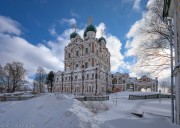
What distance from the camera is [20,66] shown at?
175 feet

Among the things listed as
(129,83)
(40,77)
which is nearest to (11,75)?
(40,77)

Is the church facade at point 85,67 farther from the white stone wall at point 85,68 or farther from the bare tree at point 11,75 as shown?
the bare tree at point 11,75

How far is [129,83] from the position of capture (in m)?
60.4

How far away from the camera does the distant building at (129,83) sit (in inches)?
2328

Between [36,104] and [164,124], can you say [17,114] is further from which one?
[164,124]

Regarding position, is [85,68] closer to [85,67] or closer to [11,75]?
[85,67]

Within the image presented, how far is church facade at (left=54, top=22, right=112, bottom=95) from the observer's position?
5056cm

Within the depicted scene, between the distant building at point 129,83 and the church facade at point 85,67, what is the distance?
9.23 ft

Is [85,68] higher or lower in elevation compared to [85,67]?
lower

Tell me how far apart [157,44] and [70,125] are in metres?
10.6

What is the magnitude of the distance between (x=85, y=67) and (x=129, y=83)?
1521 centimetres

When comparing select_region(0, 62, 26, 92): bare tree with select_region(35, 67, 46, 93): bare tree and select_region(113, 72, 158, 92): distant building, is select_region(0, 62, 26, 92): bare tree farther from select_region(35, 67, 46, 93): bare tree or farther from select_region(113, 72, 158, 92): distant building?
select_region(113, 72, 158, 92): distant building

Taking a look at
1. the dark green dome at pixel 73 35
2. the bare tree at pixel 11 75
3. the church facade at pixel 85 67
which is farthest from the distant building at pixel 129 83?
the bare tree at pixel 11 75

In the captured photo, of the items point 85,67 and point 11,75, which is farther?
point 85,67
